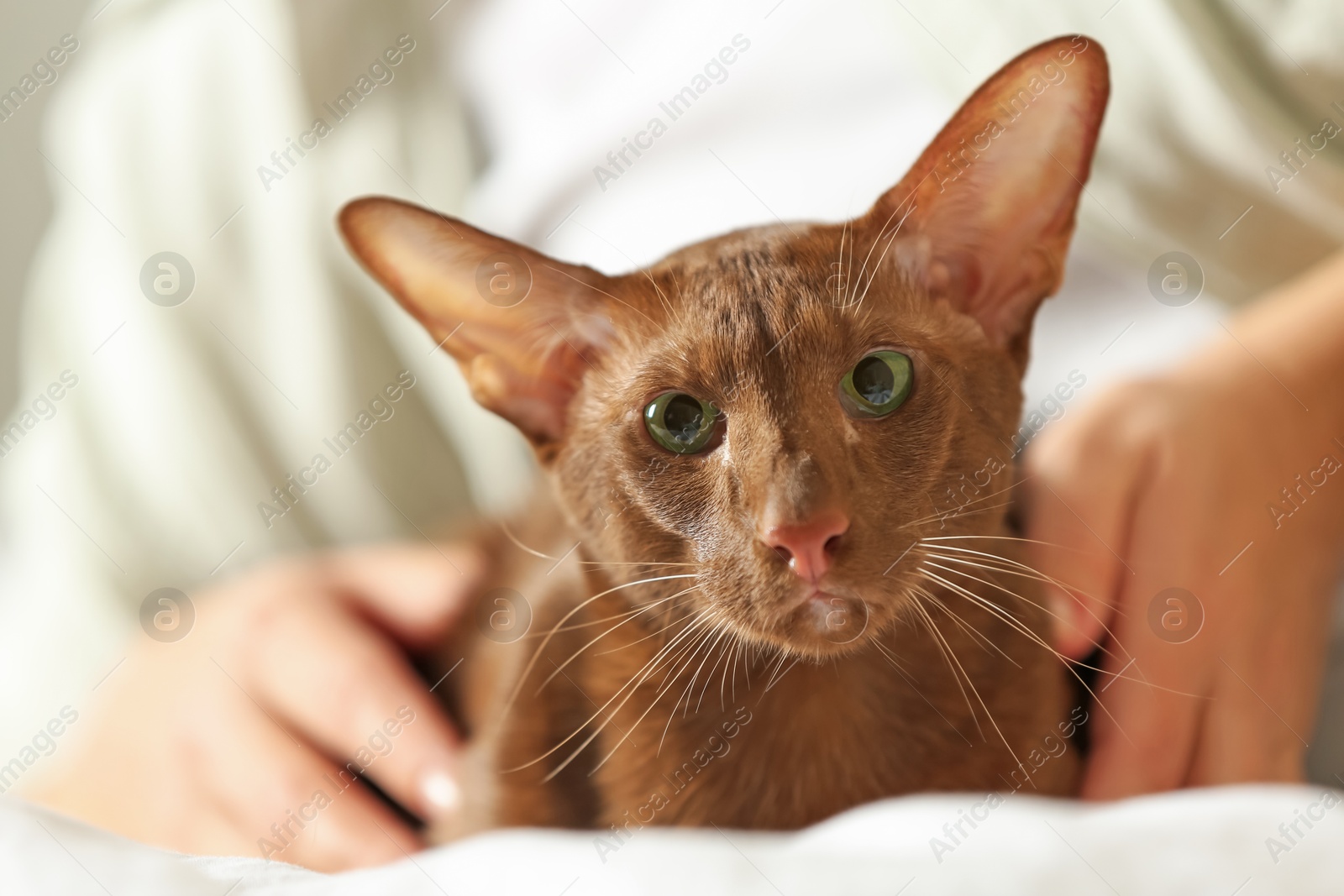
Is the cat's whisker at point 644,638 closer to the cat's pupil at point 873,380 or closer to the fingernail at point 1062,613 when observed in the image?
the cat's pupil at point 873,380

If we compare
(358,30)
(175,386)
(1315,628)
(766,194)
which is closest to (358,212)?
(766,194)

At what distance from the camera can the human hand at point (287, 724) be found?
2.72 ft

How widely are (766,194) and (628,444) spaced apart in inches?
11.1

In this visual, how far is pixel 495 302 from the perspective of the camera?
582 millimetres

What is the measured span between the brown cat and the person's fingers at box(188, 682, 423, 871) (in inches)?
4.5

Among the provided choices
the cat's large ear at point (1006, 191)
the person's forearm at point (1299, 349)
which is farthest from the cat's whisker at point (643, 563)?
the person's forearm at point (1299, 349)

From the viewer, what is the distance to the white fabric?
0.41 meters

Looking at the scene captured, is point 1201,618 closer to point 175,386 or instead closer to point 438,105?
point 438,105

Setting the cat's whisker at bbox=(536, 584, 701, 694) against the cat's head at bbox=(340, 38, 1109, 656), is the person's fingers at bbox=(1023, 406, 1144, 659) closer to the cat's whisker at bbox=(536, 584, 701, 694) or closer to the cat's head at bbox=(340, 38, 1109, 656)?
the cat's head at bbox=(340, 38, 1109, 656)

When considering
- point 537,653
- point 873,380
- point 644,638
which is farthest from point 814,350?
point 537,653

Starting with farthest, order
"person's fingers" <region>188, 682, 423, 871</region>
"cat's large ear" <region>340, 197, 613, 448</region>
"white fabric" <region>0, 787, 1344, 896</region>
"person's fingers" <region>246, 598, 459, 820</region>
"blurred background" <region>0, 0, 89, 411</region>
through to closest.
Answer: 1. "blurred background" <region>0, 0, 89, 411</region>
2. "person's fingers" <region>246, 598, 459, 820</region>
3. "person's fingers" <region>188, 682, 423, 871</region>
4. "cat's large ear" <region>340, 197, 613, 448</region>
5. "white fabric" <region>0, 787, 1344, 896</region>

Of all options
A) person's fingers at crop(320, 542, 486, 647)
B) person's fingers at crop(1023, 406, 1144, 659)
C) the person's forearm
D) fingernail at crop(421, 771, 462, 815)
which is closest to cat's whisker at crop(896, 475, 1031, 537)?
person's fingers at crop(1023, 406, 1144, 659)

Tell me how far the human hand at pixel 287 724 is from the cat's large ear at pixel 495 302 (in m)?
0.39

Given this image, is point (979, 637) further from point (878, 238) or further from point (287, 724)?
point (287, 724)
